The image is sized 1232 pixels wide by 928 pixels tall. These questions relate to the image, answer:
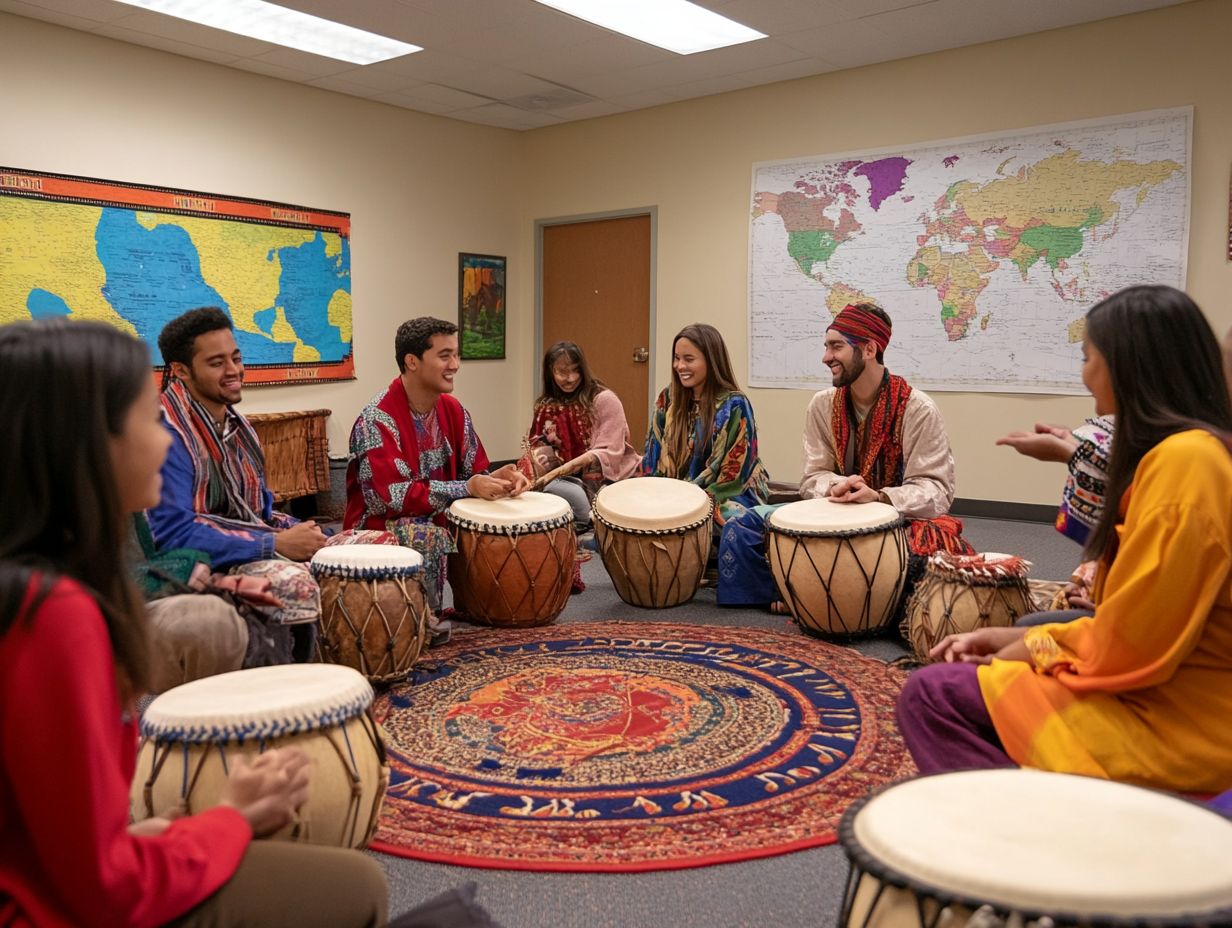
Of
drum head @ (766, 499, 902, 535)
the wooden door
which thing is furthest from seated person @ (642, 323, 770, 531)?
the wooden door

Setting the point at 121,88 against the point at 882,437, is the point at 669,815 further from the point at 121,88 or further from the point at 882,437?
the point at 121,88

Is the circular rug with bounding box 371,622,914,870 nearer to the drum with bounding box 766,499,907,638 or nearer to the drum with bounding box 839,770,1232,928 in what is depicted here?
the drum with bounding box 766,499,907,638

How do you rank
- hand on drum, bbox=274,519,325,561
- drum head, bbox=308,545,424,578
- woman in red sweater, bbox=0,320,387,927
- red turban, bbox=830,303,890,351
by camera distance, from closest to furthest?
1. woman in red sweater, bbox=0,320,387,927
2. hand on drum, bbox=274,519,325,561
3. drum head, bbox=308,545,424,578
4. red turban, bbox=830,303,890,351

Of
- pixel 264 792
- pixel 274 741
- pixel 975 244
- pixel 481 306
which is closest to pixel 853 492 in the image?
pixel 274 741

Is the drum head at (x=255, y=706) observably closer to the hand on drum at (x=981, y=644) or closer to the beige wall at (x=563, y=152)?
the hand on drum at (x=981, y=644)

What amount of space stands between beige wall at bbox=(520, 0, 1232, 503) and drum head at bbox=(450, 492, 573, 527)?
3.80 meters

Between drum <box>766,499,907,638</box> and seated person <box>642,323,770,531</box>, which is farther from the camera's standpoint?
seated person <box>642,323,770,531</box>

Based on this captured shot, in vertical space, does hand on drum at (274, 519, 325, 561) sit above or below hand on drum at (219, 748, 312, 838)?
below

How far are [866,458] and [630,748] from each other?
73.8 inches

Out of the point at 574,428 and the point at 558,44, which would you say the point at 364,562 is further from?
the point at 558,44

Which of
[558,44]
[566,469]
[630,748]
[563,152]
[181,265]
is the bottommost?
[630,748]

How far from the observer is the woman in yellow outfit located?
5.55ft

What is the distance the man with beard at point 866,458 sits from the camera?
419cm

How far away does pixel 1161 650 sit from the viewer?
172cm
